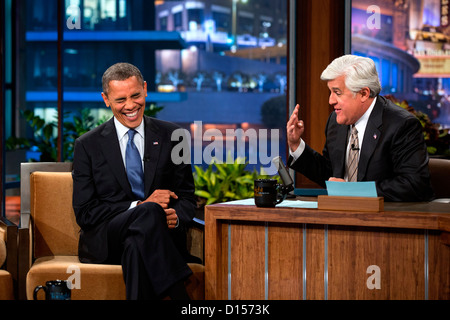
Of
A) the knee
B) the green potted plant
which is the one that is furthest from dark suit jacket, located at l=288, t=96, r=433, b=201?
the green potted plant

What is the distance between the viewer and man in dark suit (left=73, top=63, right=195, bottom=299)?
2725 millimetres

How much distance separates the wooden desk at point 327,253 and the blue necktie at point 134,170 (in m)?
0.58

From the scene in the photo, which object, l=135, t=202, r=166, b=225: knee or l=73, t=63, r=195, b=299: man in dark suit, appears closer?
l=135, t=202, r=166, b=225: knee

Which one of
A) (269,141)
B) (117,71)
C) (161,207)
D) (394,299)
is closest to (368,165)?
(394,299)

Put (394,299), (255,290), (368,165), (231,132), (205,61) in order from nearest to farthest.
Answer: (394,299)
(255,290)
(368,165)
(231,132)
(205,61)

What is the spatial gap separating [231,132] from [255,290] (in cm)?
389

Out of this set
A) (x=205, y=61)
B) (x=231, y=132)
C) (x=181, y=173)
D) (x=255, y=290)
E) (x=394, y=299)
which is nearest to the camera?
(x=394, y=299)

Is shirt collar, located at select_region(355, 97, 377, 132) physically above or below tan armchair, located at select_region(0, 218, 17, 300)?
above

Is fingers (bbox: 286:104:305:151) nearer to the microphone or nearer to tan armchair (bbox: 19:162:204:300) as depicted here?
the microphone

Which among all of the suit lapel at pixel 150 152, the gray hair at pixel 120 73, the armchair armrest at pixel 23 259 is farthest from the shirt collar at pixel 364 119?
the armchair armrest at pixel 23 259

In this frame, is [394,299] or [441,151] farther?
[441,151]

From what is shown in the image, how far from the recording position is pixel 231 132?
6.21 metres
